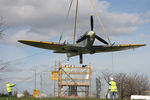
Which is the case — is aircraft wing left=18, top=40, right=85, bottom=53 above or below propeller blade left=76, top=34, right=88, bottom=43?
below

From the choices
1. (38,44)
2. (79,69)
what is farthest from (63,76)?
(38,44)

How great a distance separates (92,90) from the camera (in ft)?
138

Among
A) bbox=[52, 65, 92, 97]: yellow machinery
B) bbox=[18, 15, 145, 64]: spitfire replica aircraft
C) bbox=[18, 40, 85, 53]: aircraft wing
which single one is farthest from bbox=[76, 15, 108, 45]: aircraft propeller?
Answer: bbox=[52, 65, 92, 97]: yellow machinery

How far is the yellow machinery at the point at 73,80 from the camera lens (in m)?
42.3

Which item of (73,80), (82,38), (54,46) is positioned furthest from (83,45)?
(73,80)

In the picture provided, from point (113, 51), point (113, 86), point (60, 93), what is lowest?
point (60, 93)

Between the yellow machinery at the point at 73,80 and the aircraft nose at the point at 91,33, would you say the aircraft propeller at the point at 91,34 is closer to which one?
the aircraft nose at the point at 91,33

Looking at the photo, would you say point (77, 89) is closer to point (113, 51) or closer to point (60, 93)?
point (60, 93)

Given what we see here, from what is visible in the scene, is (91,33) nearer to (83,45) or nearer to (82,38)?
(82,38)

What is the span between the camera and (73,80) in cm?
4338

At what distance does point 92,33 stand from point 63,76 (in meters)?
23.3

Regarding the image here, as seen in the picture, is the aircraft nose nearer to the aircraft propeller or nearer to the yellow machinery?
the aircraft propeller

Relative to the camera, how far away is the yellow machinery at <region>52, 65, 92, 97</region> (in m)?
42.3

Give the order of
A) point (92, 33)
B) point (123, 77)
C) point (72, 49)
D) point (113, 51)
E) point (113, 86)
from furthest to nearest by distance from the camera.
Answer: point (123, 77)
point (113, 51)
point (72, 49)
point (92, 33)
point (113, 86)
